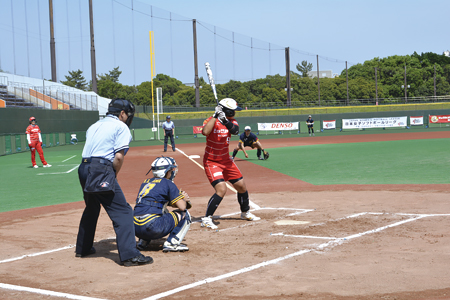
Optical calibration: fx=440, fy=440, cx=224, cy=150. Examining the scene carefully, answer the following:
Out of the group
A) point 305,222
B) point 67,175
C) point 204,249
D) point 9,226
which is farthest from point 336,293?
point 67,175

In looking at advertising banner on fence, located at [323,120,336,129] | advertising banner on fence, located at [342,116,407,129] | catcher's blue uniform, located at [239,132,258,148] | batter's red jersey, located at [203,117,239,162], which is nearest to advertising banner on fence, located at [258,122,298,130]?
advertising banner on fence, located at [323,120,336,129]

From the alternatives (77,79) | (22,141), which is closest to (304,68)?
(77,79)

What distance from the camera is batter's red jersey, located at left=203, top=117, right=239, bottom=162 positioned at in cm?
797

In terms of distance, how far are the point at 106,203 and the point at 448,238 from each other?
4.96 meters

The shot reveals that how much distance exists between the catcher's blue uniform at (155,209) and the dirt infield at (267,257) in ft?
1.15

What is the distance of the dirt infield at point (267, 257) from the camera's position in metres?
4.62

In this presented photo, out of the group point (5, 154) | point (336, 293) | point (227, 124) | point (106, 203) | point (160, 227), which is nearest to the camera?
point (336, 293)

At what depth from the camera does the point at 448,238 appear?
Answer: 6.54 m

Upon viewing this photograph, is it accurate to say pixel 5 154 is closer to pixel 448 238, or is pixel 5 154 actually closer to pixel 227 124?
pixel 227 124

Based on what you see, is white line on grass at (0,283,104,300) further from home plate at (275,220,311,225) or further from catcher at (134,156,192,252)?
A: home plate at (275,220,311,225)

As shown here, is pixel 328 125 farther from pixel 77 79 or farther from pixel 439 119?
pixel 77 79

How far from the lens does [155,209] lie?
6.21 m

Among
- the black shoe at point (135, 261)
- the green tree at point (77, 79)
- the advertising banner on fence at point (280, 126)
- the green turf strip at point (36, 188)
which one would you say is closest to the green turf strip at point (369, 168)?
the green turf strip at point (36, 188)

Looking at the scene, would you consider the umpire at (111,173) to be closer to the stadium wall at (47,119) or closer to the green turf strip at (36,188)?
the green turf strip at (36,188)
